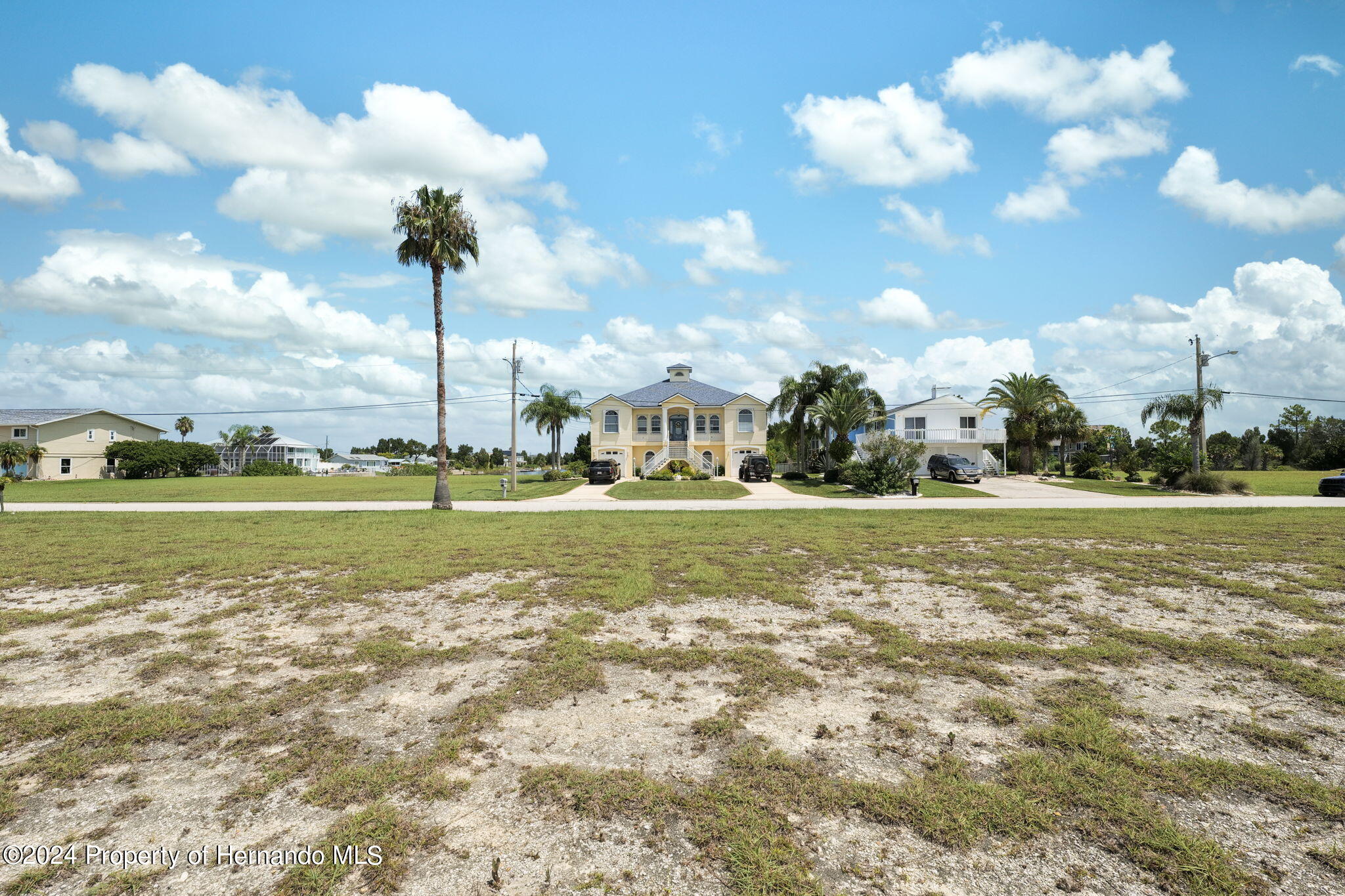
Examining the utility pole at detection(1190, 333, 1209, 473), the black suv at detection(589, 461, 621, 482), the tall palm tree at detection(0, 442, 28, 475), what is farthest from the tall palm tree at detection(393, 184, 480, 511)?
the tall palm tree at detection(0, 442, 28, 475)

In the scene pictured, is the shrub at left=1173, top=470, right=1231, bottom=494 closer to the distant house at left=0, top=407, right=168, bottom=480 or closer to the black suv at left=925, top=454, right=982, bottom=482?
the black suv at left=925, top=454, right=982, bottom=482

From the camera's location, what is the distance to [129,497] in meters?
33.1

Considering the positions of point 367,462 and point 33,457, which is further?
point 367,462

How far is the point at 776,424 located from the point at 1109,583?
149ft

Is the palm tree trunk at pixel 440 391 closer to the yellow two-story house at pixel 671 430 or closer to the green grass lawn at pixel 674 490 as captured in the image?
the green grass lawn at pixel 674 490

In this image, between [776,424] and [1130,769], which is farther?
[776,424]

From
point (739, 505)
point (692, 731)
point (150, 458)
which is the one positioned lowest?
point (692, 731)

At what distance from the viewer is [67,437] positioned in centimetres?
5881

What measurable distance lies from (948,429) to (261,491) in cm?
4794

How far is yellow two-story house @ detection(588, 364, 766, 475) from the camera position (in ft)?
171

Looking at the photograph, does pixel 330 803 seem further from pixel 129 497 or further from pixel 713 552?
pixel 129 497

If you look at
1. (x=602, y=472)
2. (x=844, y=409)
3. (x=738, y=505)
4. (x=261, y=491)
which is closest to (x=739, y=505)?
(x=738, y=505)

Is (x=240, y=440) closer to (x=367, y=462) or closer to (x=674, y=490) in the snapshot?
(x=367, y=462)

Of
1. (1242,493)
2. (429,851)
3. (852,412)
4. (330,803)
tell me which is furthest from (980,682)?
(852,412)
